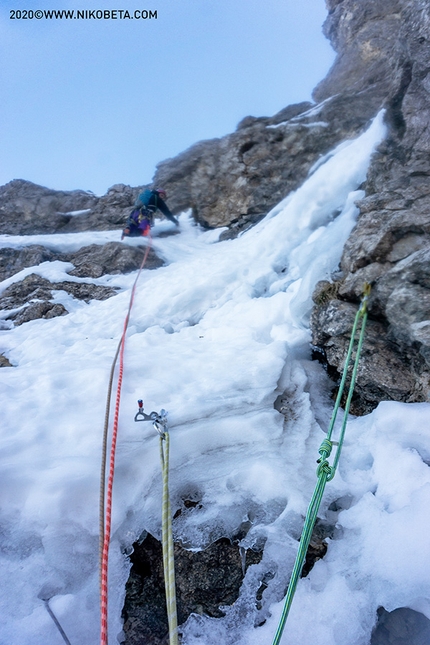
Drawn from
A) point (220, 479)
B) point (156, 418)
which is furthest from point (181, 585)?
point (156, 418)

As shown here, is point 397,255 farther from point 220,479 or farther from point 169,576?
point 169,576

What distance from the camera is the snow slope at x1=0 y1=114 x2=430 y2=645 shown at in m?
1.67

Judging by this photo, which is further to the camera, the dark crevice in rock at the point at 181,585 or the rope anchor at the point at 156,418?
the rope anchor at the point at 156,418

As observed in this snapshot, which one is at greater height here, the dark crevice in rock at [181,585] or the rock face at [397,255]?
the rock face at [397,255]

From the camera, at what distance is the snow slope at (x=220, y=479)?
1673 mm

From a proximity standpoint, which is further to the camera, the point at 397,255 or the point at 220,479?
the point at 397,255

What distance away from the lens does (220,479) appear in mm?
2289

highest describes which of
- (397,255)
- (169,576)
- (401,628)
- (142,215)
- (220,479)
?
(142,215)

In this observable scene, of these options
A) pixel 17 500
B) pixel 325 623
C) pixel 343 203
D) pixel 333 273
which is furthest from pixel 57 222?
pixel 325 623

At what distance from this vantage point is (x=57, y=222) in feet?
38.7

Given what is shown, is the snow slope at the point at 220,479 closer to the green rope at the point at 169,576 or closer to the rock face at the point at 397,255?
the rock face at the point at 397,255

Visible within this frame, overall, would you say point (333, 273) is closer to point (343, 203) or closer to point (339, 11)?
point (343, 203)

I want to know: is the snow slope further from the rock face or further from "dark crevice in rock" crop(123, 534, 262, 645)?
the rock face

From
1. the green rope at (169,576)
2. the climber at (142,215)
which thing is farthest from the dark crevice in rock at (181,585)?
the climber at (142,215)
